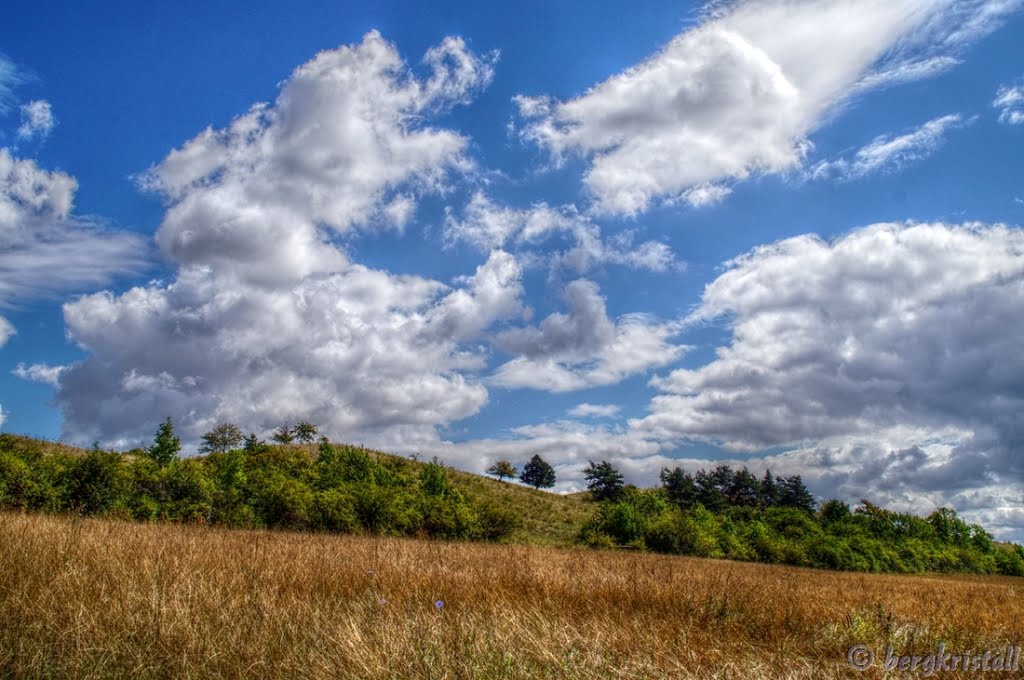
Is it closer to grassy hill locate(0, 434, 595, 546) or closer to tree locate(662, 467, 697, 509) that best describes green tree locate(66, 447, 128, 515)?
grassy hill locate(0, 434, 595, 546)

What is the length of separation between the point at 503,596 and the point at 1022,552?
229 ft

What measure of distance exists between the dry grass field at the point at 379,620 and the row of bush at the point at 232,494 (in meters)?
11.1

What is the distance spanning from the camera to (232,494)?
25.1m

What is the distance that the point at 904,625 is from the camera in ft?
21.3

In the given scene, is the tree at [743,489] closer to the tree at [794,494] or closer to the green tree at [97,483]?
the tree at [794,494]

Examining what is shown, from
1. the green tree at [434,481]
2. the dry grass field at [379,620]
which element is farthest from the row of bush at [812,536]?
the dry grass field at [379,620]

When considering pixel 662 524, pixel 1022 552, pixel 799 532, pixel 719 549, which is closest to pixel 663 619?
pixel 662 524

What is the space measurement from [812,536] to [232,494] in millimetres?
40091

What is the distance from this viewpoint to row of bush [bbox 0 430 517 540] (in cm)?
2005

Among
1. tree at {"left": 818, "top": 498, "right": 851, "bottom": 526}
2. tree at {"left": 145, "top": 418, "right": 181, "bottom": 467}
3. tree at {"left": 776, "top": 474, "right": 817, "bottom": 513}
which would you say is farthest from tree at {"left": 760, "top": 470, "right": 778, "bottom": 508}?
tree at {"left": 145, "top": 418, "right": 181, "bottom": 467}

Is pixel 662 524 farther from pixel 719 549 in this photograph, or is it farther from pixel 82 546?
pixel 82 546

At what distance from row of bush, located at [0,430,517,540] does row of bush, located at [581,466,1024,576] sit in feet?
32.3

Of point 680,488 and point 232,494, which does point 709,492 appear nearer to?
point 680,488

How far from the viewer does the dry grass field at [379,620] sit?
12.8 feet
